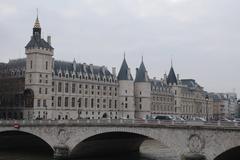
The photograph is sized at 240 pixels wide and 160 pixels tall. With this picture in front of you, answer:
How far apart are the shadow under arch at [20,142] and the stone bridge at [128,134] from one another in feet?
18.2

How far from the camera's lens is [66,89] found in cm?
10662

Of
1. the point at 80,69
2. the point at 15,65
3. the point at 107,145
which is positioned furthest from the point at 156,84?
the point at 107,145

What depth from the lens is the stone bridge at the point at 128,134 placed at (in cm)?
4184

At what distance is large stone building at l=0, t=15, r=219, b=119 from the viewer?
97.2 m

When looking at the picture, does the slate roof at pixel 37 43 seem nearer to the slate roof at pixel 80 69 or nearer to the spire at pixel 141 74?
the slate roof at pixel 80 69

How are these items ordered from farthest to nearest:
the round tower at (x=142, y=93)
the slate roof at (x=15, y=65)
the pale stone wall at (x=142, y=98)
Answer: the pale stone wall at (x=142, y=98)
the round tower at (x=142, y=93)
the slate roof at (x=15, y=65)

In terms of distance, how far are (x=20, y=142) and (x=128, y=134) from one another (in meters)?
23.9

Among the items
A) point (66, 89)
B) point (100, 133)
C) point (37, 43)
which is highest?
point (37, 43)

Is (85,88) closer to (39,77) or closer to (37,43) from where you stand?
(39,77)

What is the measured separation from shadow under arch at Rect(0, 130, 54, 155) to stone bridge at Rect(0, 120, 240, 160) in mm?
5534

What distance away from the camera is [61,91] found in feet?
344

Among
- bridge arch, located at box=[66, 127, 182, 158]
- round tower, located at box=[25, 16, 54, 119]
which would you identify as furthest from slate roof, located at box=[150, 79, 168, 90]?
bridge arch, located at box=[66, 127, 182, 158]

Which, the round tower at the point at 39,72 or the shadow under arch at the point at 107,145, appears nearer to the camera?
the shadow under arch at the point at 107,145

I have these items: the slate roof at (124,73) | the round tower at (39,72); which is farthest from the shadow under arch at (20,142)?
the slate roof at (124,73)
